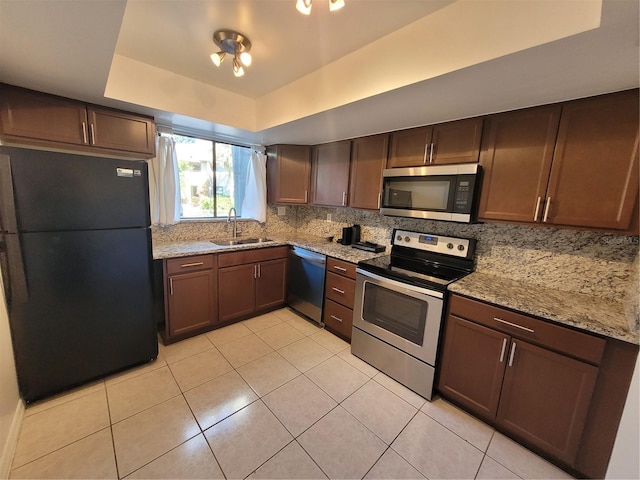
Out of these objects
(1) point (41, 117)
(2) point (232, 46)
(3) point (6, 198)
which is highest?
(2) point (232, 46)

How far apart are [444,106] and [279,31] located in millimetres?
1172

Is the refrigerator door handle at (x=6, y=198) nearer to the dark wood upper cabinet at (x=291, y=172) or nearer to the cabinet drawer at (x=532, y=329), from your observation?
the dark wood upper cabinet at (x=291, y=172)

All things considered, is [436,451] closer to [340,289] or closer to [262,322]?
[340,289]

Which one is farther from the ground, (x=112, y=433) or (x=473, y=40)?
(x=473, y=40)

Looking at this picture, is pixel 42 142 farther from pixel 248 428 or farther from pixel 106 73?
pixel 248 428

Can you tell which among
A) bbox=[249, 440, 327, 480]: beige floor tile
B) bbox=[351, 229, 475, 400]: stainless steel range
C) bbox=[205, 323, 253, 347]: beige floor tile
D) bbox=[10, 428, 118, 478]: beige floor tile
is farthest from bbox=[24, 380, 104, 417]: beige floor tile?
bbox=[351, 229, 475, 400]: stainless steel range

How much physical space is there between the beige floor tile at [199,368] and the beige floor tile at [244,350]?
0.20 feet

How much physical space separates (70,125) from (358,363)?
9.80 ft

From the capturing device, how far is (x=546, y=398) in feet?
4.68

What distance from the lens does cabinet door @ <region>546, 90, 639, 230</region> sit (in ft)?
4.37

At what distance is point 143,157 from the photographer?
7.25ft

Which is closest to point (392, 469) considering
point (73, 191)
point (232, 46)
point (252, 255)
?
point (252, 255)

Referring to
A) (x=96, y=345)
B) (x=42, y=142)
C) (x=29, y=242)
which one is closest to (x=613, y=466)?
(x=96, y=345)

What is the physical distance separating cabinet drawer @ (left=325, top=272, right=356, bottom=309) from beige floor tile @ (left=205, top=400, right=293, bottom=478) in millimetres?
1147
